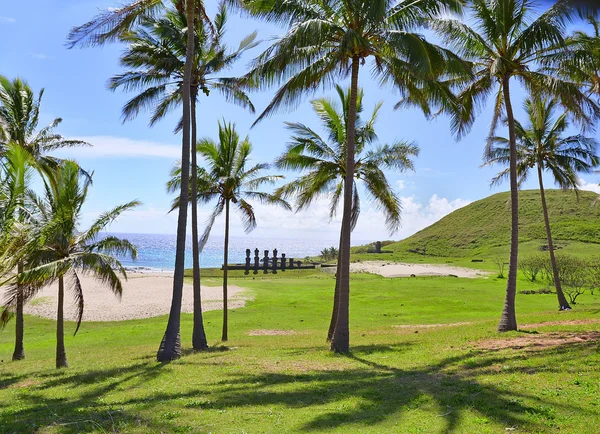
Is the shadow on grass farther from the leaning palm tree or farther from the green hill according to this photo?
the green hill

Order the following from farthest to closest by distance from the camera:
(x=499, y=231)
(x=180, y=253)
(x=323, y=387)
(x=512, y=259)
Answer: (x=499, y=231) → (x=512, y=259) → (x=180, y=253) → (x=323, y=387)

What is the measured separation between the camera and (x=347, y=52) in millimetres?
13695

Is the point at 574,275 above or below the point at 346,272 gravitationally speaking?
below

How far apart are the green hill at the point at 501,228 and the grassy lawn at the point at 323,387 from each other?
65.2 m

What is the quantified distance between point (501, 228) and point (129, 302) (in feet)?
270

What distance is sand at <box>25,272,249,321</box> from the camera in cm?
2853

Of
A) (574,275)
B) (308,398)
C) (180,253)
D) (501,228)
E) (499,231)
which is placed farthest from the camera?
(501,228)

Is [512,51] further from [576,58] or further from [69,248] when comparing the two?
[69,248]

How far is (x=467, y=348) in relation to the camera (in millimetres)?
12766

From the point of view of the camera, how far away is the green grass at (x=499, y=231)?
7750 cm

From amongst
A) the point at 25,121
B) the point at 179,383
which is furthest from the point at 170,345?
the point at 25,121

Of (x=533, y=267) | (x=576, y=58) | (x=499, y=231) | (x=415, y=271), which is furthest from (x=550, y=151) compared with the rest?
(x=499, y=231)

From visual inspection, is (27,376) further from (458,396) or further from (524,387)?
(524,387)

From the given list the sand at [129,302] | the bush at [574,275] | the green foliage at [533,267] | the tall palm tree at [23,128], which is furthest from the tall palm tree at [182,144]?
the green foliage at [533,267]
